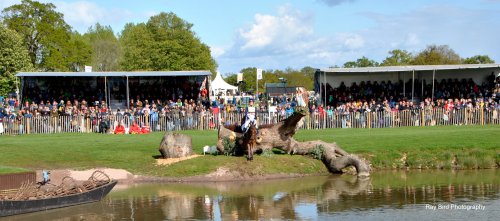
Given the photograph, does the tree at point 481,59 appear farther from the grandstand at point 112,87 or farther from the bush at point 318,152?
the bush at point 318,152

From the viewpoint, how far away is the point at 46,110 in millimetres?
44688

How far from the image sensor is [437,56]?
90.6 meters

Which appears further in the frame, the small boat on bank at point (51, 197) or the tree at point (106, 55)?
the tree at point (106, 55)

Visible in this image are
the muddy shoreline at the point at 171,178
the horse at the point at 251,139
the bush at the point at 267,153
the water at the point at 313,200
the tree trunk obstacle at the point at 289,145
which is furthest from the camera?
the bush at the point at 267,153

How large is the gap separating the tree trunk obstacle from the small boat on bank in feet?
22.3

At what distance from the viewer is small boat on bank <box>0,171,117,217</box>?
66.7ft

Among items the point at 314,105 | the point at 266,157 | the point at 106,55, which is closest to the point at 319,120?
the point at 314,105

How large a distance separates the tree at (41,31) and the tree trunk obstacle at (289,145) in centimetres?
5662

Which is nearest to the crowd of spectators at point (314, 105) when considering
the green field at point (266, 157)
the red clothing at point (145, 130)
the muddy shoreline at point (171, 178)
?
the red clothing at point (145, 130)

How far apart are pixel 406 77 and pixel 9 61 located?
127 feet

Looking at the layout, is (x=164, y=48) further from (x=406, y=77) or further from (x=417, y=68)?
(x=417, y=68)

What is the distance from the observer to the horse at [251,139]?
27.4 meters

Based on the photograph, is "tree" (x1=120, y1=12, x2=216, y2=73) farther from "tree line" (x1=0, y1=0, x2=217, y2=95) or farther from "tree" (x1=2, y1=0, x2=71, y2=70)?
"tree" (x1=2, y1=0, x2=71, y2=70)

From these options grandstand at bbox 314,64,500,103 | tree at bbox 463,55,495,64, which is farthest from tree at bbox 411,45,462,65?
grandstand at bbox 314,64,500,103
